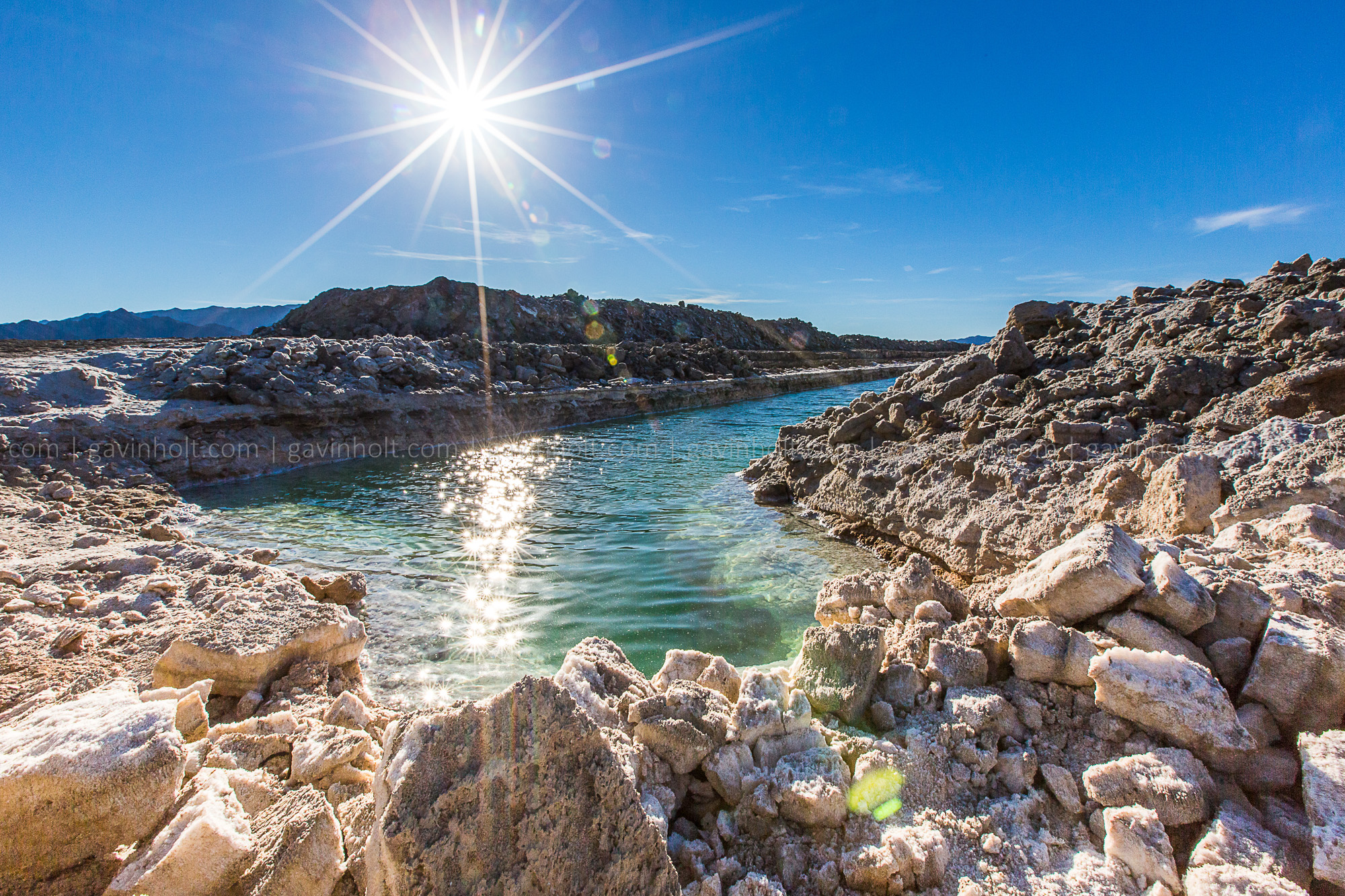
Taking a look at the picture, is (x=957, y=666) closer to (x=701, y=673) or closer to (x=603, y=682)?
(x=701, y=673)

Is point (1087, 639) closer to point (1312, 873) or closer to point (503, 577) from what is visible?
point (1312, 873)

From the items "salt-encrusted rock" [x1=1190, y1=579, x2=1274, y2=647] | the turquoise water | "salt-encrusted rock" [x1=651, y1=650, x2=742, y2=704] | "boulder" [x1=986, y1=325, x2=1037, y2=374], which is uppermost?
"boulder" [x1=986, y1=325, x2=1037, y2=374]

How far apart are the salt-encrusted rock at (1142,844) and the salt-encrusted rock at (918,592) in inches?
54.9

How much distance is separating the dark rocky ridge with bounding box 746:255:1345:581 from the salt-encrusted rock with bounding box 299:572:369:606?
18.3 feet

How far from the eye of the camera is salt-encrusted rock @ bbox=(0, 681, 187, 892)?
1.64 meters

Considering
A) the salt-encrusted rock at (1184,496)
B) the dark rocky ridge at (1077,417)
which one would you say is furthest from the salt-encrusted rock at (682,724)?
the dark rocky ridge at (1077,417)

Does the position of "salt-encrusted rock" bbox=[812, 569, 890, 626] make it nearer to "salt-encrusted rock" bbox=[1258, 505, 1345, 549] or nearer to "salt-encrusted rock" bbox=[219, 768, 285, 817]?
"salt-encrusted rock" bbox=[1258, 505, 1345, 549]

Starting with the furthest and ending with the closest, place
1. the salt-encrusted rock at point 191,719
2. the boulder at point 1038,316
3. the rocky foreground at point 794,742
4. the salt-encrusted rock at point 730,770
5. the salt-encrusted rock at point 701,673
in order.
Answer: the boulder at point 1038,316
the salt-encrusted rock at point 701,673
the salt-encrusted rock at point 191,719
the salt-encrusted rock at point 730,770
the rocky foreground at point 794,742

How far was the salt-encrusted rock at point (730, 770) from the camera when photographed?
80.9 inches

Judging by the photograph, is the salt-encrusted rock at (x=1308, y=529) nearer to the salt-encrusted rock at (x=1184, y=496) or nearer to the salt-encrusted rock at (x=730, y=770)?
the salt-encrusted rock at (x=1184, y=496)

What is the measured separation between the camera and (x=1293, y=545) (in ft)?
9.95

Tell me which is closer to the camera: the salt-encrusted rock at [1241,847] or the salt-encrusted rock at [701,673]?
the salt-encrusted rock at [1241,847]

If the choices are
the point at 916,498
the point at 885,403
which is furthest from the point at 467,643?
the point at 885,403

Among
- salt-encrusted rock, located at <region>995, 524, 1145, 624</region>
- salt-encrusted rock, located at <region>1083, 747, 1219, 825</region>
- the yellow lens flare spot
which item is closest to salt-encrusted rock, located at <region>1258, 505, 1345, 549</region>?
salt-encrusted rock, located at <region>995, 524, 1145, 624</region>
